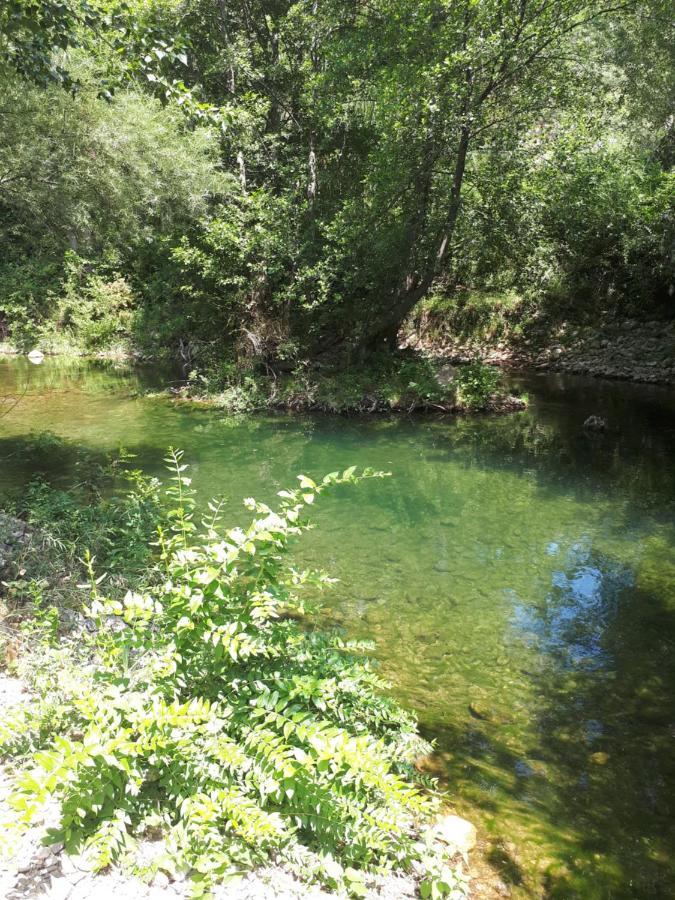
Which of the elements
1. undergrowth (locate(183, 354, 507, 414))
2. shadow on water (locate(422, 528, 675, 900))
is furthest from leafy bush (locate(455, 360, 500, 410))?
shadow on water (locate(422, 528, 675, 900))

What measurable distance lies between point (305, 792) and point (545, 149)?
16.0 m

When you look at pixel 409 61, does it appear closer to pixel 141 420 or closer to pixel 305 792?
pixel 141 420

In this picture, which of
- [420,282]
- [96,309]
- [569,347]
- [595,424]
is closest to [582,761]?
[595,424]

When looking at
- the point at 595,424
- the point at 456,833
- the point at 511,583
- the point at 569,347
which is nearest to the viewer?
the point at 456,833

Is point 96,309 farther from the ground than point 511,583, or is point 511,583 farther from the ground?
point 96,309

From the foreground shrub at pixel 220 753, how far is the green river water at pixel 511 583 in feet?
3.70

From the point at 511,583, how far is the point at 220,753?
204 inches

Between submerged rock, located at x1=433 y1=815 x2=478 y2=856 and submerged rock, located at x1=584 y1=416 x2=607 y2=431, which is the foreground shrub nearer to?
submerged rock, located at x1=433 y1=815 x2=478 y2=856

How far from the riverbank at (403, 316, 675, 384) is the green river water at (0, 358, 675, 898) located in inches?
150

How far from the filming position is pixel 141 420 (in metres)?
Result: 14.5

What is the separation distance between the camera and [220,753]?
2721 mm

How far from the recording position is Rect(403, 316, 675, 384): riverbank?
1932 cm

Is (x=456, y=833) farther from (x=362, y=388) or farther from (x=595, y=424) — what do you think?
(x=362, y=388)

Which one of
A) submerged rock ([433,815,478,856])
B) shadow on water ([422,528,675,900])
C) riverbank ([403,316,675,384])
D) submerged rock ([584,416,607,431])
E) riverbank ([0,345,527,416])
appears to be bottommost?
shadow on water ([422,528,675,900])
